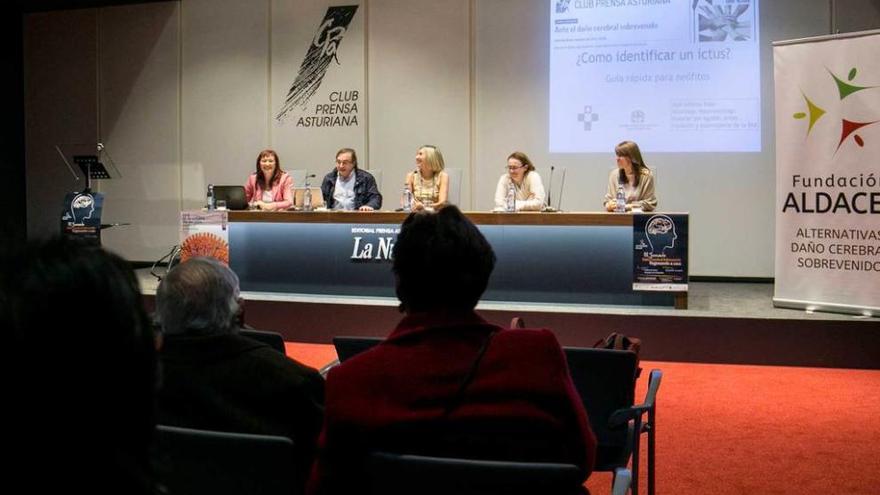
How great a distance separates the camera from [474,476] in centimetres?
126

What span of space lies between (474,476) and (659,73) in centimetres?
653

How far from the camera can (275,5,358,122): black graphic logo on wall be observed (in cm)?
821

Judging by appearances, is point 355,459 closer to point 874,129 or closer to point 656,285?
point 656,285

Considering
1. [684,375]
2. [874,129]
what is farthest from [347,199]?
[874,129]

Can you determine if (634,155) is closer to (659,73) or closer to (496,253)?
(496,253)

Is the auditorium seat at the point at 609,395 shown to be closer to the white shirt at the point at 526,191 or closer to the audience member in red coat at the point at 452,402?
the audience member in red coat at the point at 452,402

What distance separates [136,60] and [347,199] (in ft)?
12.8

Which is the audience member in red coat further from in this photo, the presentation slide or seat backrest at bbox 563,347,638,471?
the presentation slide

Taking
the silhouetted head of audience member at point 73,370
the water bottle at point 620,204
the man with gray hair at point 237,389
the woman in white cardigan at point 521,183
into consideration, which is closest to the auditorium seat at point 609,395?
the man with gray hair at point 237,389

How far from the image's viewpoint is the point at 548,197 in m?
6.71

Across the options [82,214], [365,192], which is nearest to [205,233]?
[365,192]

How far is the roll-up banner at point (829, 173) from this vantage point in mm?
5008

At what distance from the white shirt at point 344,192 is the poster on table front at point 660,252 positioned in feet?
7.59

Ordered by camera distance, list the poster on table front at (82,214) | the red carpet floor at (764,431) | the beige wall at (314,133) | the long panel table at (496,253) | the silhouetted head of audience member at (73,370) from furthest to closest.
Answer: the beige wall at (314,133) → the poster on table front at (82,214) → the long panel table at (496,253) → the red carpet floor at (764,431) → the silhouetted head of audience member at (73,370)
